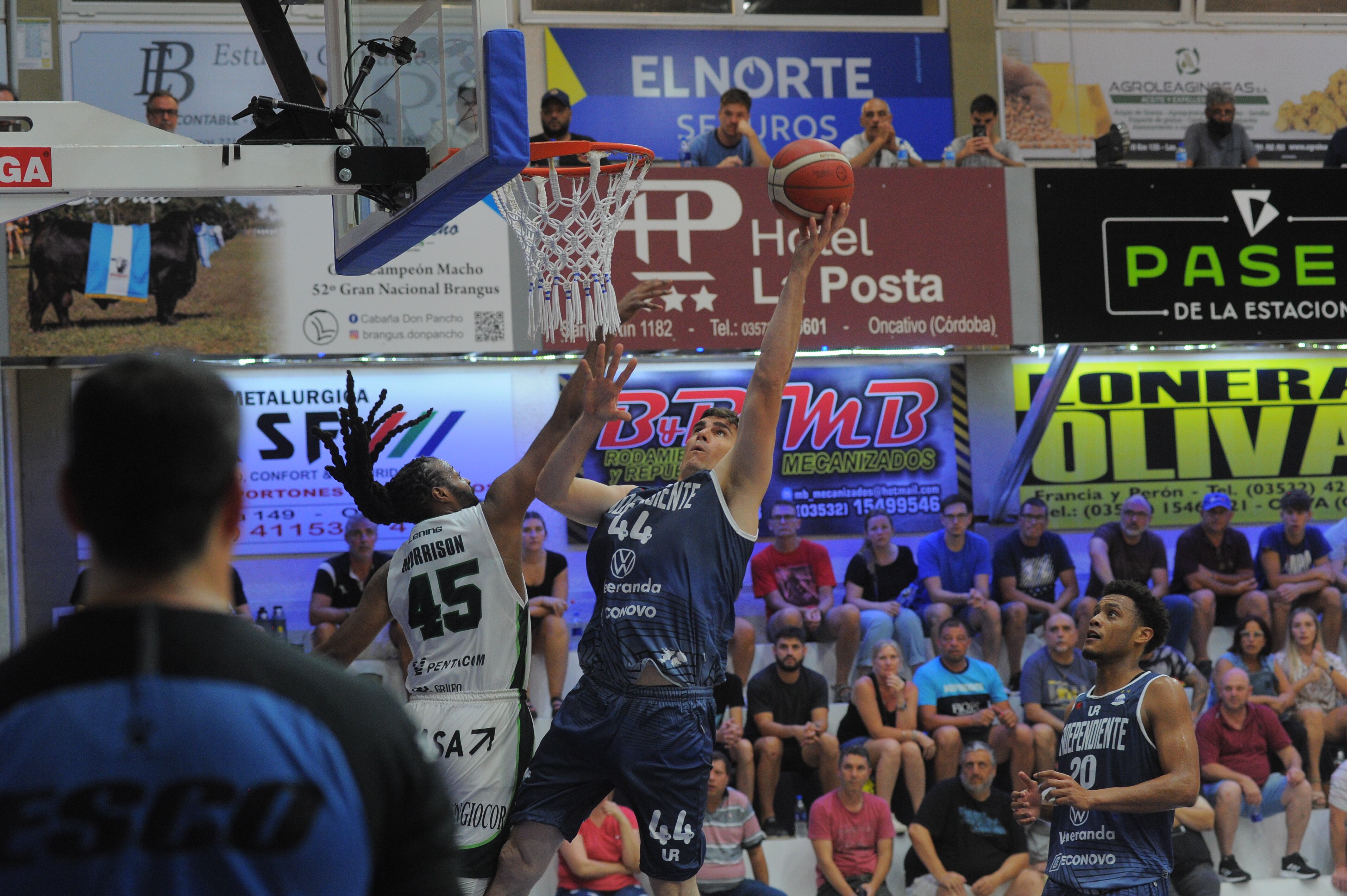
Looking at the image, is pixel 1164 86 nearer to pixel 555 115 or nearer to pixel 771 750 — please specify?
pixel 555 115

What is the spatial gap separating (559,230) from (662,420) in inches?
213

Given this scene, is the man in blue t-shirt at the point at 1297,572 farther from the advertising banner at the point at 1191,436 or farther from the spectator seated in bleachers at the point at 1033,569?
→ the spectator seated in bleachers at the point at 1033,569

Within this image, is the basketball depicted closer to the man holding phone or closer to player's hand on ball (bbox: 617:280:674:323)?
player's hand on ball (bbox: 617:280:674:323)

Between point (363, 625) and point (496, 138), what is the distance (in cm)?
200

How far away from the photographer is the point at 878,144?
1140 centimetres

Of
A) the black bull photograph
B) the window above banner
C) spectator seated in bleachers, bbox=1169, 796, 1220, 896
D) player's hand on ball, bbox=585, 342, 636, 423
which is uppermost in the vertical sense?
the window above banner

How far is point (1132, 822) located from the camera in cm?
512

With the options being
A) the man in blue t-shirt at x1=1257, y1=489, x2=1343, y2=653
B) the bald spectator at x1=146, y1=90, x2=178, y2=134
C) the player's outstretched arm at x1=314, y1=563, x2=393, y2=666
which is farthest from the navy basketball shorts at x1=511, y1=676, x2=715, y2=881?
the bald spectator at x1=146, y1=90, x2=178, y2=134

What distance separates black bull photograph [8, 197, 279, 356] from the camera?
953 centimetres

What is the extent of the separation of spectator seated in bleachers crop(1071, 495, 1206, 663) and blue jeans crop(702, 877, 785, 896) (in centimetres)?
375

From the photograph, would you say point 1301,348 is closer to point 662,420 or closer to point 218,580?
point 662,420

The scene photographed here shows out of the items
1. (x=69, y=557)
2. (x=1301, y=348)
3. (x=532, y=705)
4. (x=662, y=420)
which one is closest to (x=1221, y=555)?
(x=1301, y=348)

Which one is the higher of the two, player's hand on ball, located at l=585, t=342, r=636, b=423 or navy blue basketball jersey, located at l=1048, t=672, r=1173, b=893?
player's hand on ball, located at l=585, t=342, r=636, b=423

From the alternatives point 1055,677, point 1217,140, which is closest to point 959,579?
point 1055,677
